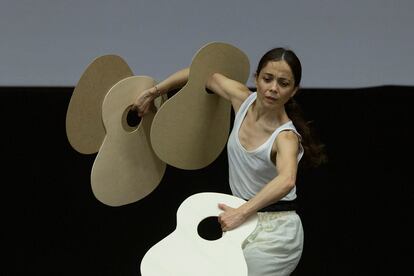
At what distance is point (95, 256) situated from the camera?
266 centimetres

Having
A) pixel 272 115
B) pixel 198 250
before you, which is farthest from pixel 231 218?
pixel 272 115

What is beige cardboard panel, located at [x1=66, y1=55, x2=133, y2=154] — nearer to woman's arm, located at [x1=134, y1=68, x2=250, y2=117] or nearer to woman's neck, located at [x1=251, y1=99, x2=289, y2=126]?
woman's arm, located at [x1=134, y1=68, x2=250, y2=117]

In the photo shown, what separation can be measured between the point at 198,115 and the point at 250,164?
0.80 feet

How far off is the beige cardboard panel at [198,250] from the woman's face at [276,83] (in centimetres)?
23

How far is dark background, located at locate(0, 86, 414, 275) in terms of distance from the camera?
8.18 ft

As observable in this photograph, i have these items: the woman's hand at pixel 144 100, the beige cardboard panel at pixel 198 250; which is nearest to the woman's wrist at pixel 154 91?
the woman's hand at pixel 144 100

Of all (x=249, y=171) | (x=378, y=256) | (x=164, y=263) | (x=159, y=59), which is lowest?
(x=378, y=256)

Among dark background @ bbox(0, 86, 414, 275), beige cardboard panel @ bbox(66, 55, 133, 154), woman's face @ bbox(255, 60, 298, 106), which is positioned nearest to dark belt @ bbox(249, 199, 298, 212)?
woman's face @ bbox(255, 60, 298, 106)

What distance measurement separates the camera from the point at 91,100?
2.02 metres

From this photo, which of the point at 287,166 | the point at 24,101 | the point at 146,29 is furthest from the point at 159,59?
the point at 287,166

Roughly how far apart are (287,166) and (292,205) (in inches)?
8.0

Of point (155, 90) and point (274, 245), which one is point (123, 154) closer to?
point (155, 90)

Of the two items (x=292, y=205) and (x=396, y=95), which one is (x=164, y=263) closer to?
(x=292, y=205)

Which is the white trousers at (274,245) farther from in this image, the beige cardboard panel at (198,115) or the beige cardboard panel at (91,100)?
the beige cardboard panel at (91,100)
